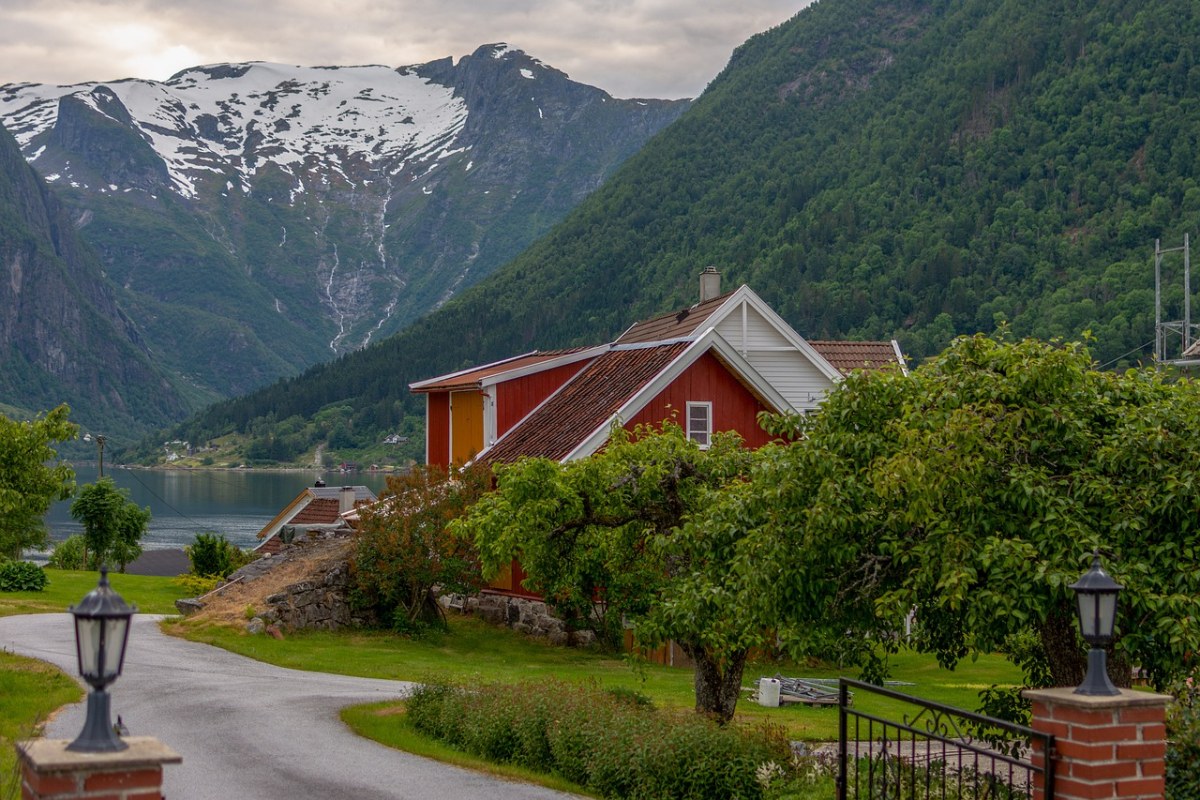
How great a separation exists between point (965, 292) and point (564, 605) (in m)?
147

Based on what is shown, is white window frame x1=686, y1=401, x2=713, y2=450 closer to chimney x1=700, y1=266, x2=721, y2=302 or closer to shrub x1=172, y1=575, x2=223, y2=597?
chimney x1=700, y1=266, x2=721, y2=302

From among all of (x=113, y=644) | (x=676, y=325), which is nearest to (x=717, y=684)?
(x=113, y=644)

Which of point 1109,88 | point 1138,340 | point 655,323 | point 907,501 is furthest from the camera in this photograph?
point 1109,88

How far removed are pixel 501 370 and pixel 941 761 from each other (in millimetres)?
25585

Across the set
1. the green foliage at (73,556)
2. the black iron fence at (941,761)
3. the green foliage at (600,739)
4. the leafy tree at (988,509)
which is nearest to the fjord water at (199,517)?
the green foliage at (73,556)

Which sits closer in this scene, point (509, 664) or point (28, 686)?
point (28, 686)

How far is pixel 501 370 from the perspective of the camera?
39.7 meters

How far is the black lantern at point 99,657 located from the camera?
26.1ft

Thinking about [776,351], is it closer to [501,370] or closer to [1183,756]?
[501,370]

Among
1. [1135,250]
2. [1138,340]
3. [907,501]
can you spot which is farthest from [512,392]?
[1135,250]

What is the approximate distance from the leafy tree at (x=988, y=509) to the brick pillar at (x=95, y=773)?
7.85 m

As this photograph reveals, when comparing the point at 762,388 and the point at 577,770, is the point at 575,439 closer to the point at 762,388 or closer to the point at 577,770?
the point at 762,388

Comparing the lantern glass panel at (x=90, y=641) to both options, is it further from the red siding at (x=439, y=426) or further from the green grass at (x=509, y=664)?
the red siding at (x=439, y=426)

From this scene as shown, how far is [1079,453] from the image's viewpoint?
14.5 meters
